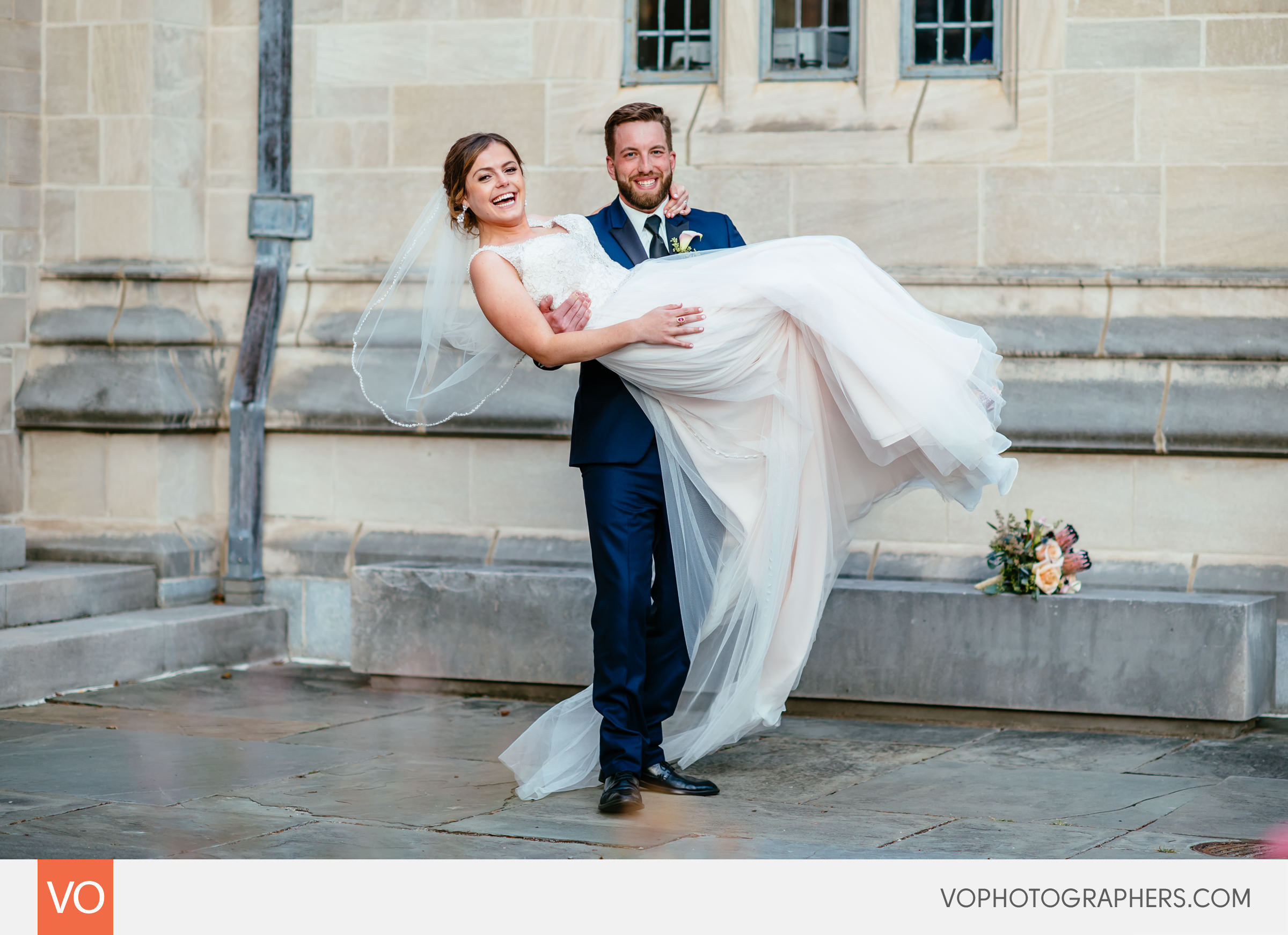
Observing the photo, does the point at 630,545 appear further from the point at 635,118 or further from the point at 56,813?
the point at 56,813

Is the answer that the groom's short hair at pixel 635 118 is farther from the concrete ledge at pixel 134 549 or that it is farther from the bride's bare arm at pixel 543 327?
the concrete ledge at pixel 134 549

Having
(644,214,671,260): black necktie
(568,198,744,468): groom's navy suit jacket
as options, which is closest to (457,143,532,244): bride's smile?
(568,198,744,468): groom's navy suit jacket

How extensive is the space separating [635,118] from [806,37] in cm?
289

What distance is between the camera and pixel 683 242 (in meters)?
5.23

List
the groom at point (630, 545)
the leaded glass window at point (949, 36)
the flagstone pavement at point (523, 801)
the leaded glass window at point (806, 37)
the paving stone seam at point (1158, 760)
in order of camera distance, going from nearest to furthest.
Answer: the flagstone pavement at point (523, 801) < the groom at point (630, 545) < the paving stone seam at point (1158, 760) < the leaded glass window at point (949, 36) < the leaded glass window at point (806, 37)

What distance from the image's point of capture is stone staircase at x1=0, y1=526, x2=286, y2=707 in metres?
6.67

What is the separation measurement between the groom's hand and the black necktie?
0.46 metres

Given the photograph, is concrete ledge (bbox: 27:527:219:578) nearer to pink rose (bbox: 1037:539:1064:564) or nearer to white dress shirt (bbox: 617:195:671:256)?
white dress shirt (bbox: 617:195:671:256)

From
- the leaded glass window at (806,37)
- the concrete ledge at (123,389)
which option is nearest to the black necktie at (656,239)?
the leaded glass window at (806,37)

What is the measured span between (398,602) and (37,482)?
219cm

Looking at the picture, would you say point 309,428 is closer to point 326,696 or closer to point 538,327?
point 326,696

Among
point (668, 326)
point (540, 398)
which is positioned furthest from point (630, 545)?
point (540, 398)

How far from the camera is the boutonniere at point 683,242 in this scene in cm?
523

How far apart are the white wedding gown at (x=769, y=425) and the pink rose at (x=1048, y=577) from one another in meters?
1.18
